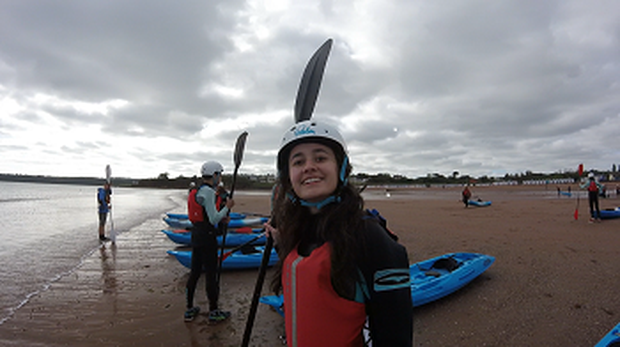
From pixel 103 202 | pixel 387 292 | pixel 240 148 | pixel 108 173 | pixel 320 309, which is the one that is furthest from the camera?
pixel 108 173

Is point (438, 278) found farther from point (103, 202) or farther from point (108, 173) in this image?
point (108, 173)

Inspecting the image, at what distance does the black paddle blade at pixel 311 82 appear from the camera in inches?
108

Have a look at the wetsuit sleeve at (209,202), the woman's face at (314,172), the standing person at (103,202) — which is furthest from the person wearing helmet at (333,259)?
the standing person at (103,202)

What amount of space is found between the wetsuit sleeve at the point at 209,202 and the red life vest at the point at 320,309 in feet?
11.3

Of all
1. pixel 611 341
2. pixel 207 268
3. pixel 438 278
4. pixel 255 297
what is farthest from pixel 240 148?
pixel 611 341

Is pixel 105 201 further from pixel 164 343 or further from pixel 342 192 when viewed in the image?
pixel 342 192

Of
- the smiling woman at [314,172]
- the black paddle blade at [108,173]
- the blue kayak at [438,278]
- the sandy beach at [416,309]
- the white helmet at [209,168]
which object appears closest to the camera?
the smiling woman at [314,172]

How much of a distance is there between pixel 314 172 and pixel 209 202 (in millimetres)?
3588

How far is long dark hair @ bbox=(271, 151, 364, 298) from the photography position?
1328mm

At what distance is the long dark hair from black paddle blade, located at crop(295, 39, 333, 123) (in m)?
1.09

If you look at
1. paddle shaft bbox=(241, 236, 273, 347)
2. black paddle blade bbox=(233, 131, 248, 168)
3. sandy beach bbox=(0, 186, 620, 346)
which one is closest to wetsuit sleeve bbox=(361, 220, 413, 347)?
paddle shaft bbox=(241, 236, 273, 347)

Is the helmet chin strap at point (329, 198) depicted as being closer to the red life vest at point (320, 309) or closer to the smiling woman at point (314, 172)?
the smiling woman at point (314, 172)

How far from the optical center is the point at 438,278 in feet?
17.5

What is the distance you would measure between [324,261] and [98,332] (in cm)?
514
